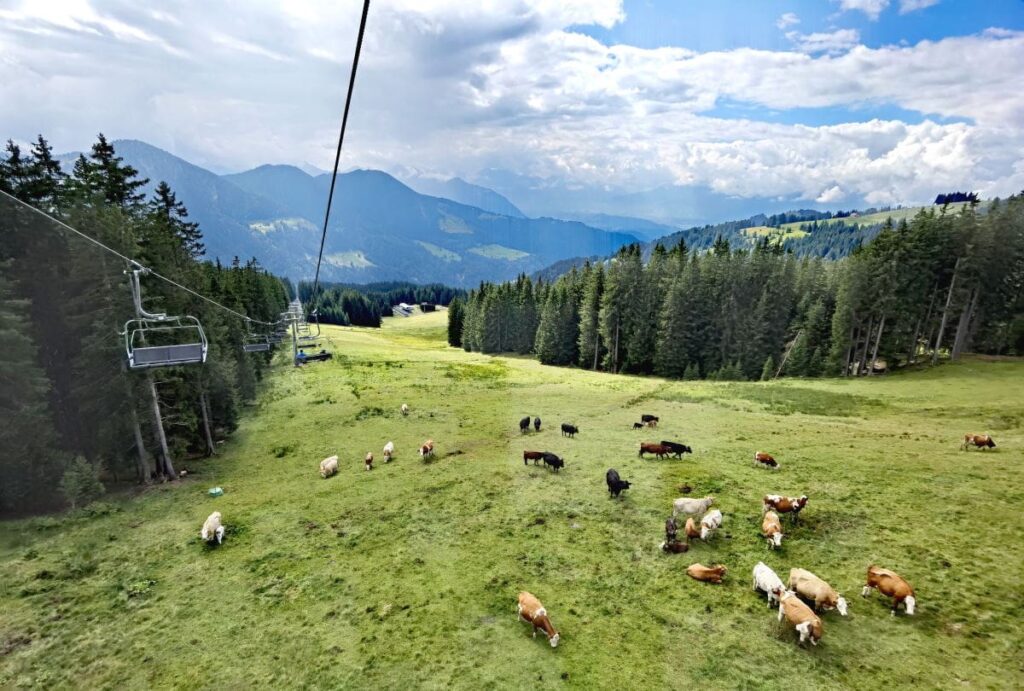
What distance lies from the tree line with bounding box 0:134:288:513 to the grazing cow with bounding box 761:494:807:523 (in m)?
29.4

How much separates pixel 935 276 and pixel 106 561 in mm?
72100

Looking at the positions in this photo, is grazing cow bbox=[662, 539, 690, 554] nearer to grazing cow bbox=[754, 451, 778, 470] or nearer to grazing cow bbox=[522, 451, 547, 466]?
grazing cow bbox=[522, 451, 547, 466]

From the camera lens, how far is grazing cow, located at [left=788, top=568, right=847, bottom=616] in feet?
39.6

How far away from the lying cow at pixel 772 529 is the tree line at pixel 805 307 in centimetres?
4274

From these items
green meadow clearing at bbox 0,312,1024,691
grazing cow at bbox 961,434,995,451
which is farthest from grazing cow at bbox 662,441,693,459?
grazing cow at bbox 961,434,995,451

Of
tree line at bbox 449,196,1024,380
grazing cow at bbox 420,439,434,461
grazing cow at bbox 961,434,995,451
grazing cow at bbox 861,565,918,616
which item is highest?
tree line at bbox 449,196,1024,380

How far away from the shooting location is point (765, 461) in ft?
72.0

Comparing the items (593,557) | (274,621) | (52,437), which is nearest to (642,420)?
(593,557)

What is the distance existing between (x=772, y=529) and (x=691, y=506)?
2.79 meters

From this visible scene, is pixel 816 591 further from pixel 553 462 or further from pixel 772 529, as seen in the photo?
pixel 553 462

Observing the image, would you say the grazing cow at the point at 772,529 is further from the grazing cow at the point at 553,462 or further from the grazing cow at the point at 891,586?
the grazing cow at the point at 553,462

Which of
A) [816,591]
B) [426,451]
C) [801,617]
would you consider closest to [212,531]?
[426,451]

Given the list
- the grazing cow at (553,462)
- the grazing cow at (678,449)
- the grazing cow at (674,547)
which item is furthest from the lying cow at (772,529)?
the grazing cow at (553,462)

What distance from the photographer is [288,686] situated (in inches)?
427
